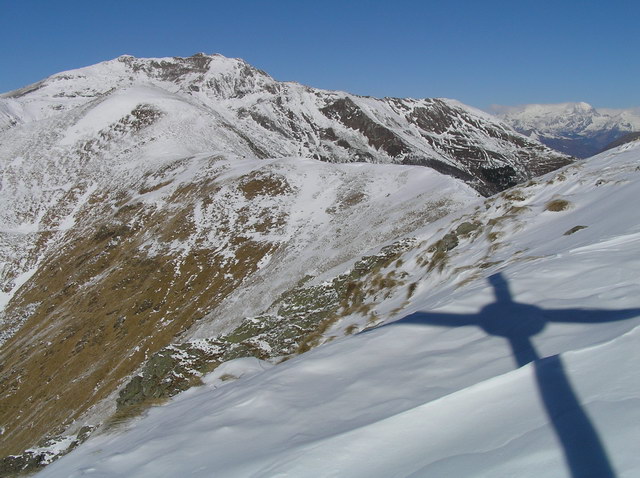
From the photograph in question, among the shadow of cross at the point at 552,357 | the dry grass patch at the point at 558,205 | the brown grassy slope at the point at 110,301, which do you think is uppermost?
the brown grassy slope at the point at 110,301

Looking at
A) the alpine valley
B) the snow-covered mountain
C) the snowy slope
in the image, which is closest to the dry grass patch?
the alpine valley

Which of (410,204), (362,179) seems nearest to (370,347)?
(410,204)

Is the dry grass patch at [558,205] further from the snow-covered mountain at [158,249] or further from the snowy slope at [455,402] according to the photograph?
the snow-covered mountain at [158,249]

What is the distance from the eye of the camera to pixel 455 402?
14.8 ft

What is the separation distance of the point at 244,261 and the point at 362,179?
19.3m

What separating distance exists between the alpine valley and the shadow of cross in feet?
0.10

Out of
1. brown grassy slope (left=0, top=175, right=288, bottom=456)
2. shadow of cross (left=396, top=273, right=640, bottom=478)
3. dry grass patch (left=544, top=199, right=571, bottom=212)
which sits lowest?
shadow of cross (left=396, top=273, right=640, bottom=478)

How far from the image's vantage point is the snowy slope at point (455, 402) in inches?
139

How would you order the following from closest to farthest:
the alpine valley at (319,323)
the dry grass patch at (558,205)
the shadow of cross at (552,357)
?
the shadow of cross at (552,357) → the alpine valley at (319,323) → the dry grass patch at (558,205)

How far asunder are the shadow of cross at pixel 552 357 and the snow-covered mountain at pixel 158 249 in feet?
26.6

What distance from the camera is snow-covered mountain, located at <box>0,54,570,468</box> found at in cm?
2831

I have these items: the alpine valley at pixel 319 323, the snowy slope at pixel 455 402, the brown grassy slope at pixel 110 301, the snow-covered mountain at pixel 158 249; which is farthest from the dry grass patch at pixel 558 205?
the brown grassy slope at pixel 110 301

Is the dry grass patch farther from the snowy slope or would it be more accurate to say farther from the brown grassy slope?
the brown grassy slope

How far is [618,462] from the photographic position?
116 inches
